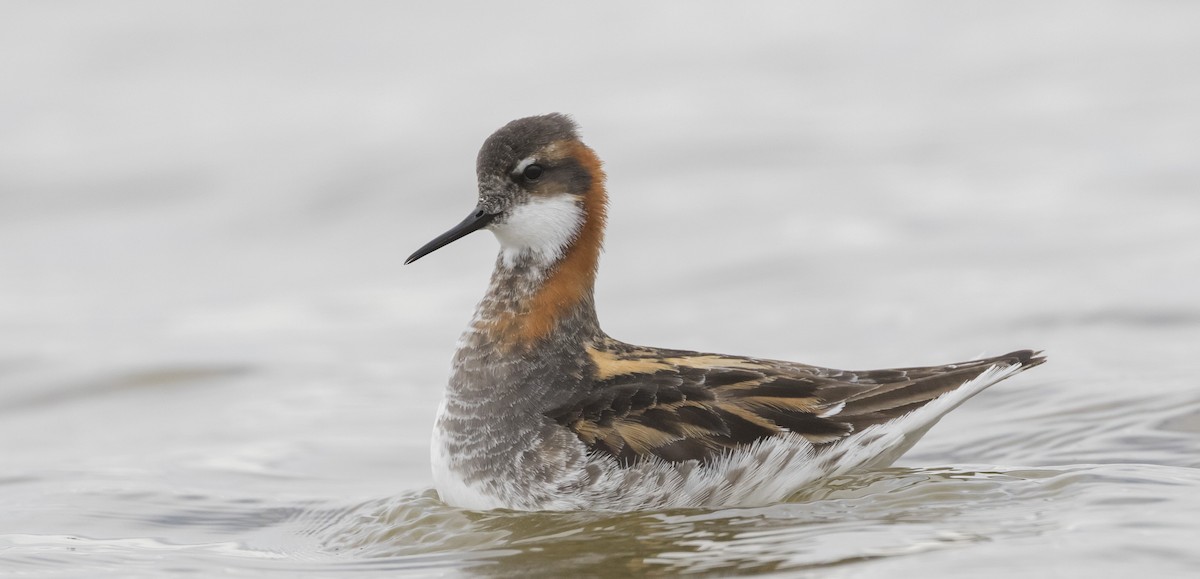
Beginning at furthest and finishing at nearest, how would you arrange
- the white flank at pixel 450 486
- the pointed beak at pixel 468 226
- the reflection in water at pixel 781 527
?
1. the pointed beak at pixel 468 226
2. the white flank at pixel 450 486
3. the reflection in water at pixel 781 527

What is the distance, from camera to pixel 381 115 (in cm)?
1538

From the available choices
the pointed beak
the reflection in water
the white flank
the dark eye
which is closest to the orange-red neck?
the dark eye

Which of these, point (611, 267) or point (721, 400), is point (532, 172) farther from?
point (611, 267)

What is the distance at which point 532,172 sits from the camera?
7.16 metres

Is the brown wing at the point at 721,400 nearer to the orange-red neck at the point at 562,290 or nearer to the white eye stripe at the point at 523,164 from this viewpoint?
the orange-red neck at the point at 562,290

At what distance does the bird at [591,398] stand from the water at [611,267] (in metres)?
0.16

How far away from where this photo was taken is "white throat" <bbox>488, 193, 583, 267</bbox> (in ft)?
23.6

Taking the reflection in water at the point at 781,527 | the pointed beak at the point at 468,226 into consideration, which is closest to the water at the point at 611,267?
the reflection in water at the point at 781,527

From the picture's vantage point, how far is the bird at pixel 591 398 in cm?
679

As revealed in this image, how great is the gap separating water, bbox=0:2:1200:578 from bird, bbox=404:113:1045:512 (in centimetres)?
16

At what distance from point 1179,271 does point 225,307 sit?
652 centimetres

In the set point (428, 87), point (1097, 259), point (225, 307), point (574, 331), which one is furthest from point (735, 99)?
point (574, 331)

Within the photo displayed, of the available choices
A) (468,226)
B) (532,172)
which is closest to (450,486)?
(468,226)

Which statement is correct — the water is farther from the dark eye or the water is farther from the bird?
the dark eye
